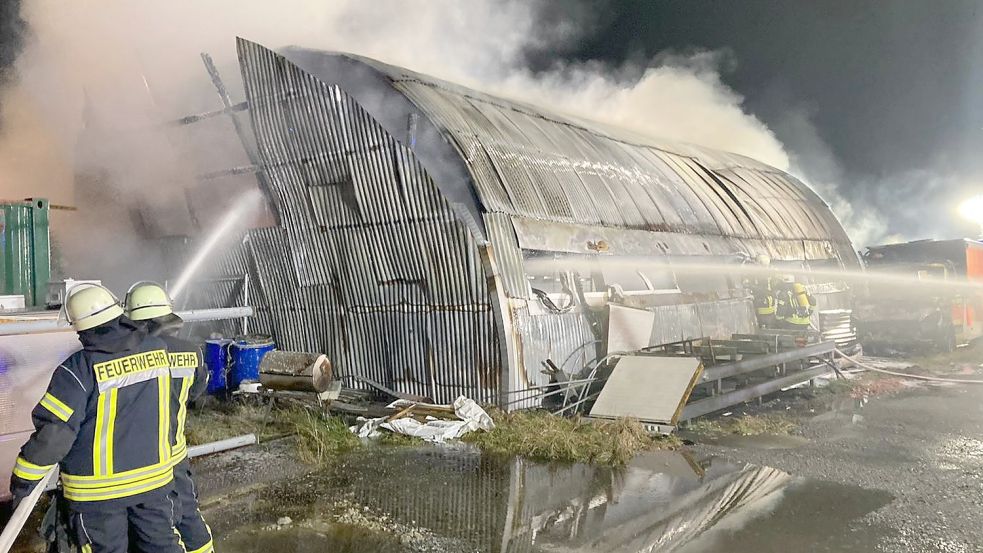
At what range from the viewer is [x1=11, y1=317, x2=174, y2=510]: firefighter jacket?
307 cm

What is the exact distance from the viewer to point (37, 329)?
5.34m

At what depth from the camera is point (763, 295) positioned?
1420 cm

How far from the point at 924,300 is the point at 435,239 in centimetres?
1322

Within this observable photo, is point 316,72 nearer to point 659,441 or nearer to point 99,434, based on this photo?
point 659,441

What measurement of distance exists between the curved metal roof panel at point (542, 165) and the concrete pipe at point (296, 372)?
270cm

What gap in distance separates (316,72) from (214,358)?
4492 mm

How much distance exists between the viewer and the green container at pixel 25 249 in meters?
8.48

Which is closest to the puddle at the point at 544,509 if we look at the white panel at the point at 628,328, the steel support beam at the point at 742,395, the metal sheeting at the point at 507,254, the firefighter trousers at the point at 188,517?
the firefighter trousers at the point at 188,517

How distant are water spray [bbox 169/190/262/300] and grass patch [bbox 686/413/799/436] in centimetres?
747

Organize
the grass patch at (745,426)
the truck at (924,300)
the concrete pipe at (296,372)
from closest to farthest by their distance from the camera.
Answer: the grass patch at (745,426) < the concrete pipe at (296,372) < the truck at (924,300)

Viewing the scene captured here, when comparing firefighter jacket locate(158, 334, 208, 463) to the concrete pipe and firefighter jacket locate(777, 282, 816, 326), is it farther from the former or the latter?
firefighter jacket locate(777, 282, 816, 326)

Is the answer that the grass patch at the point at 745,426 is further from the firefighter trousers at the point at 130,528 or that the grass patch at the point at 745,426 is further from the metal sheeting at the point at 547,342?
the firefighter trousers at the point at 130,528

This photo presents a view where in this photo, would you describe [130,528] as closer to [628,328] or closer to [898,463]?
[898,463]

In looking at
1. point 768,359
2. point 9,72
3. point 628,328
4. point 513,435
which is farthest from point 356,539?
point 9,72
